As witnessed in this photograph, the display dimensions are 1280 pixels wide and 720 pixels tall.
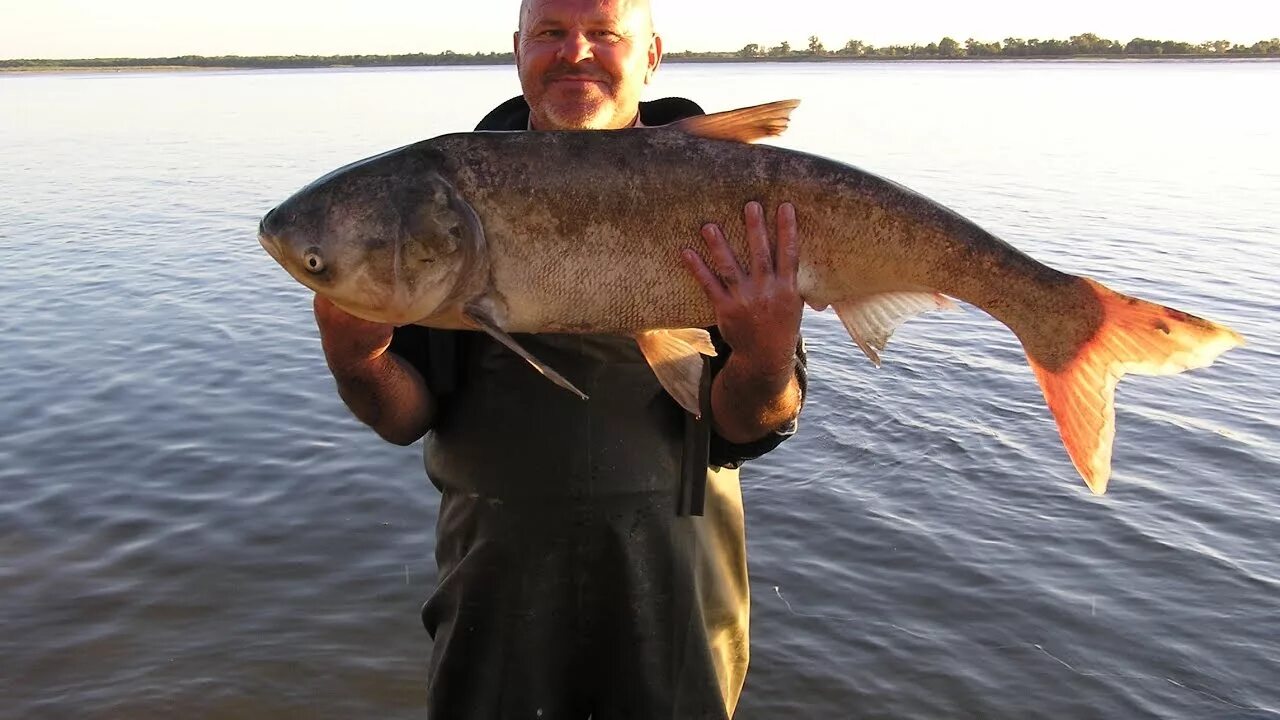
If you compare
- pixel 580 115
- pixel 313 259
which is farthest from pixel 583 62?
pixel 313 259

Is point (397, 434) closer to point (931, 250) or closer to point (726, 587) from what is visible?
point (726, 587)

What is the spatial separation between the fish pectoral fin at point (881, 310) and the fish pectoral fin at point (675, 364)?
1.44ft

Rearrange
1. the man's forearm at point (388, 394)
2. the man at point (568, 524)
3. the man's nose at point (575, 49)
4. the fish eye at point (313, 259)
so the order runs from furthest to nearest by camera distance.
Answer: the man's nose at point (575, 49) → the man at point (568, 524) → the man's forearm at point (388, 394) → the fish eye at point (313, 259)

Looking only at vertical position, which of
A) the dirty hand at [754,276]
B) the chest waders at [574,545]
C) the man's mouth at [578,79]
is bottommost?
the chest waders at [574,545]

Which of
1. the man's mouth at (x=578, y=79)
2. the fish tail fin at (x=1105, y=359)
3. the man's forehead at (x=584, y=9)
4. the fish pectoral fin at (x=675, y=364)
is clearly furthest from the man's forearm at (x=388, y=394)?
the fish tail fin at (x=1105, y=359)

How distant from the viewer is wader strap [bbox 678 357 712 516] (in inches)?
131

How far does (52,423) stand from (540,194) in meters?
8.87

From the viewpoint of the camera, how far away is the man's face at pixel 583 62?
3480 millimetres

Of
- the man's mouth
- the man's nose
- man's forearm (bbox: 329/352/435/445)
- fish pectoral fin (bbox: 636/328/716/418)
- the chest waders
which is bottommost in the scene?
the chest waders

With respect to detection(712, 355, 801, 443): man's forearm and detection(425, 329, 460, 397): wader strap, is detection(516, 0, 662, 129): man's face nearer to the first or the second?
detection(425, 329, 460, 397): wader strap

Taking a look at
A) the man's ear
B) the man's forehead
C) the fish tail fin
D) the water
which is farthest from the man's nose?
the water

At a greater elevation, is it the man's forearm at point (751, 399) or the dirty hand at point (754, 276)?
the dirty hand at point (754, 276)

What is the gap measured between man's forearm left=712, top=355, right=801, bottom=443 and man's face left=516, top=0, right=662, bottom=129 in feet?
3.19

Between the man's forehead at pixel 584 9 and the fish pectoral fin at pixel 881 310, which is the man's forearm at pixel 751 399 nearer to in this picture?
the fish pectoral fin at pixel 881 310
